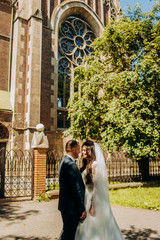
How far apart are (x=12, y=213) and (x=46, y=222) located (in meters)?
1.47

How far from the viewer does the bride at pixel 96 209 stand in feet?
10.8

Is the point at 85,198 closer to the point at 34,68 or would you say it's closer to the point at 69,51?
the point at 34,68

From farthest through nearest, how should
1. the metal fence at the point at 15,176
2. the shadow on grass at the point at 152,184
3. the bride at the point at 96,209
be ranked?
the shadow on grass at the point at 152,184 → the metal fence at the point at 15,176 → the bride at the point at 96,209

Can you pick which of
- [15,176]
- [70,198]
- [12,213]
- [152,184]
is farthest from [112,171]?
[70,198]

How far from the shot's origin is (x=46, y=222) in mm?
5543

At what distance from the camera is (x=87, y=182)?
3.46m

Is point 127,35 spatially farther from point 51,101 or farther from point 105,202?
point 105,202

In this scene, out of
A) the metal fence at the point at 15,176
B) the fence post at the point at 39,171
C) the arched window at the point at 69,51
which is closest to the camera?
the metal fence at the point at 15,176

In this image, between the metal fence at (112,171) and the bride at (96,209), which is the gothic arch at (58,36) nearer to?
the metal fence at (112,171)

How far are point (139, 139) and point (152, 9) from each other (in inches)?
301

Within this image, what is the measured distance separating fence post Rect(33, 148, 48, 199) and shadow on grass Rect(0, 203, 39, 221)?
1.10 metres

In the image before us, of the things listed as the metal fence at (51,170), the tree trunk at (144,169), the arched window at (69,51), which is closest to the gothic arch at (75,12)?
the arched window at (69,51)

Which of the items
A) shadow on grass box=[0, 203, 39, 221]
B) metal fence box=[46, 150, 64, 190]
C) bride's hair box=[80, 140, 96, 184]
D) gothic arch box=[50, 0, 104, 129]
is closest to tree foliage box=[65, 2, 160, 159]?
metal fence box=[46, 150, 64, 190]

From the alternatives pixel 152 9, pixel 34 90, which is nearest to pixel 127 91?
pixel 152 9
